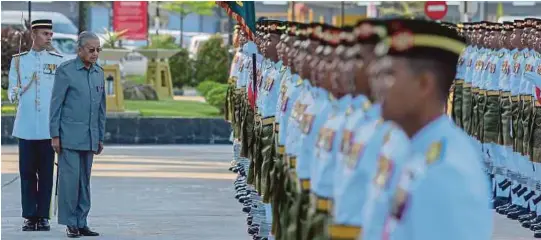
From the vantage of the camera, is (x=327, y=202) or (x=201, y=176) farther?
(x=201, y=176)

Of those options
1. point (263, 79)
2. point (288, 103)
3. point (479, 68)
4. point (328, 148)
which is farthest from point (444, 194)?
point (479, 68)

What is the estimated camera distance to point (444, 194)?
14.2 feet

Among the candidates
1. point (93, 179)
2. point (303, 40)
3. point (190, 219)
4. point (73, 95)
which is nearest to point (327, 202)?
point (303, 40)

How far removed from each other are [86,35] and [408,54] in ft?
24.6

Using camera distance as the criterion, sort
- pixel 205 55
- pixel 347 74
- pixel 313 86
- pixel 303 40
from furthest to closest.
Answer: pixel 205 55
pixel 303 40
pixel 313 86
pixel 347 74

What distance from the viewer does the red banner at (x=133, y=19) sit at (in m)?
35.1

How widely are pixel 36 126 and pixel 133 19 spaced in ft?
74.6

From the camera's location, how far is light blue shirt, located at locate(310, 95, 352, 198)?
6.21m

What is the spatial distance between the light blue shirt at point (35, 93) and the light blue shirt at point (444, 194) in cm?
837

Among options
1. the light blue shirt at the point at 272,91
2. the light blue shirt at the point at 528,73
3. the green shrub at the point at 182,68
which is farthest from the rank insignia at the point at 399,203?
the green shrub at the point at 182,68

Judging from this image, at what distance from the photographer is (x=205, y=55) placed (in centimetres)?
3466

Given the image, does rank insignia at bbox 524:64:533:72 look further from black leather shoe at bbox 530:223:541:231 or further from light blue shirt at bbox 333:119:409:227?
light blue shirt at bbox 333:119:409:227

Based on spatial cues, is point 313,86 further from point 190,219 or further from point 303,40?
point 190,219

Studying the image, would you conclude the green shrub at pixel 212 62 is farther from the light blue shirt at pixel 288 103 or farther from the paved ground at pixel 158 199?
the light blue shirt at pixel 288 103
